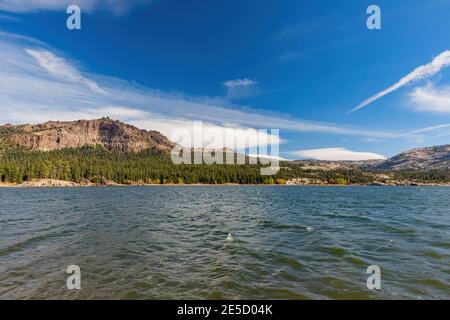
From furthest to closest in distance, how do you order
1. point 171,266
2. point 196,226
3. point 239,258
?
point 196,226 < point 239,258 < point 171,266

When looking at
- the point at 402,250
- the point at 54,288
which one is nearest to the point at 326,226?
the point at 402,250

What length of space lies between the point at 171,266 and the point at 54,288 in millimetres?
6793

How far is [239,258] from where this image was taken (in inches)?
832

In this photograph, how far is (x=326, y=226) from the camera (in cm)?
3584
